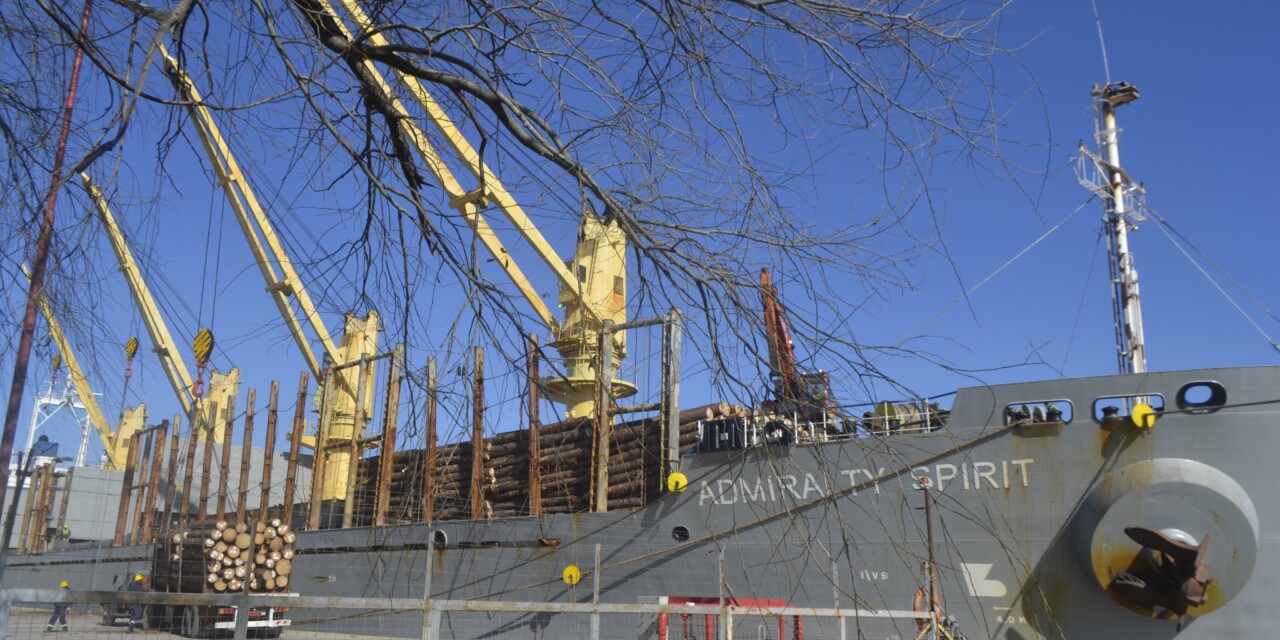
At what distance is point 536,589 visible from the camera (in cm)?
1353

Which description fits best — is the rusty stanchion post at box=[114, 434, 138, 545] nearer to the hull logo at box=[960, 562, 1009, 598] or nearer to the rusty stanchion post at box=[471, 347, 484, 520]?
the hull logo at box=[960, 562, 1009, 598]

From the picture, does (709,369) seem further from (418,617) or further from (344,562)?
(344,562)

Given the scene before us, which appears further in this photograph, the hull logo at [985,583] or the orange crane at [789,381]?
the hull logo at [985,583]

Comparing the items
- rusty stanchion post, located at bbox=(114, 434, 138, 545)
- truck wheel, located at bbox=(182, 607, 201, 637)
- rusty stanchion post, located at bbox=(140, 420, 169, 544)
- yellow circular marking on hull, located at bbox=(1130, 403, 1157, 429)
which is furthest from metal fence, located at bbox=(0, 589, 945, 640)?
rusty stanchion post, located at bbox=(114, 434, 138, 545)

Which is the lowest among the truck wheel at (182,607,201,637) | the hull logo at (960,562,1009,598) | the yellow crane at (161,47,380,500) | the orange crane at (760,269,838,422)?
the truck wheel at (182,607,201,637)

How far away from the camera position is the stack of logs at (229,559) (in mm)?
15148

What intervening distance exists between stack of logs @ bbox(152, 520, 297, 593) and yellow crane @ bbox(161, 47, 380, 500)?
5.90 ft

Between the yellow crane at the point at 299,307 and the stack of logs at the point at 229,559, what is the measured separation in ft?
5.90

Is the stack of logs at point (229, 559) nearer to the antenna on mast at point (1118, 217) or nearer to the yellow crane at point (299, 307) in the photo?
the yellow crane at point (299, 307)

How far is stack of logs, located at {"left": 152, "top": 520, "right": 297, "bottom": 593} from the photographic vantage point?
15148 millimetres

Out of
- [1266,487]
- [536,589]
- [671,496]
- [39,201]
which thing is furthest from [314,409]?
[39,201]

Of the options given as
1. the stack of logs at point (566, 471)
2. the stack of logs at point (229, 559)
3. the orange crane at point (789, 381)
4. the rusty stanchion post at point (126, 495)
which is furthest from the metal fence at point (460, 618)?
the rusty stanchion post at point (126, 495)

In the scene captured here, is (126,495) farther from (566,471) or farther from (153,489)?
(566,471)

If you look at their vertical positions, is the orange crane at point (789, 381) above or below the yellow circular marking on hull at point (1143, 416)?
below
